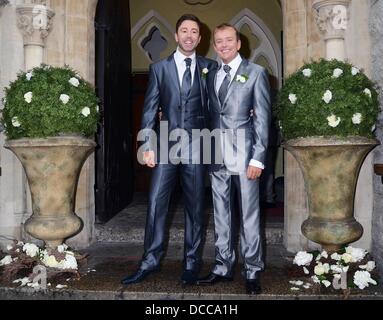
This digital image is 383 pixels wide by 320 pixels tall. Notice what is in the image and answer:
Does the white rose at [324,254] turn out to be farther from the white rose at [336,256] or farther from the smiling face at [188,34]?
the smiling face at [188,34]

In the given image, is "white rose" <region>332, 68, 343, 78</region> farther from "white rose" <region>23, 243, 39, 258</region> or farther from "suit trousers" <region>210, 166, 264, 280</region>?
"white rose" <region>23, 243, 39, 258</region>

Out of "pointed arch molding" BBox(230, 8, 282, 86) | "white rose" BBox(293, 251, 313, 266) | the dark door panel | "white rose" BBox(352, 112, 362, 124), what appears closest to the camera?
"white rose" BBox(352, 112, 362, 124)

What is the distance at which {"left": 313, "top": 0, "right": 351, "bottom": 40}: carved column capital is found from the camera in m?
3.38

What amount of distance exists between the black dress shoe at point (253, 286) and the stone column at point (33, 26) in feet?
9.04

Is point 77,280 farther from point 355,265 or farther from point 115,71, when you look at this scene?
point 115,71

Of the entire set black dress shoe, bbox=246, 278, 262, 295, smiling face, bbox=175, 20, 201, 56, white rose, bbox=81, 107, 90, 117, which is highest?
smiling face, bbox=175, 20, 201, 56

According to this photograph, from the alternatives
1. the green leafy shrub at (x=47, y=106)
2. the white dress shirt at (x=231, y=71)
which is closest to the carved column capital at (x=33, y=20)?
the green leafy shrub at (x=47, y=106)

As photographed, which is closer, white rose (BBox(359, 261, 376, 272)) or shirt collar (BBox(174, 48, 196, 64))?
shirt collar (BBox(174, 48, 196, 64))

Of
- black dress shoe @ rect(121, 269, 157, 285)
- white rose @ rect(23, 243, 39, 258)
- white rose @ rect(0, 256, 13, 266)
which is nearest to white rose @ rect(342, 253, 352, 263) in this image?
black dress shoe @ rect(121, 269, 157, 285)

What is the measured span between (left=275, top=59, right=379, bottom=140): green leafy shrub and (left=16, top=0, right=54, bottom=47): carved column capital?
2.38 m

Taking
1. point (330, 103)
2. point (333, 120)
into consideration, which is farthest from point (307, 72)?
point (333, 120)

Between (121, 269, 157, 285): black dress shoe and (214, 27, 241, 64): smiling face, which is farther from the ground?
(214, 27, 241, 64): smiling face

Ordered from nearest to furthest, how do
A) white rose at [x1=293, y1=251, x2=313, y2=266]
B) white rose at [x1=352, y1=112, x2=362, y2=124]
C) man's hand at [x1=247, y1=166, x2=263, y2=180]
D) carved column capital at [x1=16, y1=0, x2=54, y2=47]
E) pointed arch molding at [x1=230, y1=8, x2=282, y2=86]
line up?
man's hand at [x1=247, y1=166, x2=263, y2=180] < white rose at [x1=352, y1=112, x2=362, y2=124] < white rose at [x1=293, y1=251, x2=313, y2=266] < carved column capital at [x1=16, y1=0, x2=54, y2=47] < pointed arch molding at [x1=230, y1=8, x2=282, y2=86]

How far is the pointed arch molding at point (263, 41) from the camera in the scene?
26.0 ft
